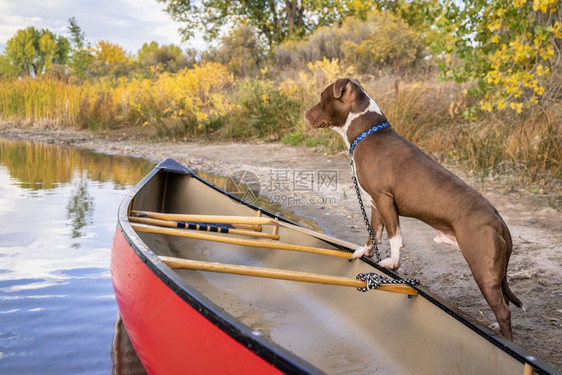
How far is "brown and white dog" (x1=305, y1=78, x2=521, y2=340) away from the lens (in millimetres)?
2801

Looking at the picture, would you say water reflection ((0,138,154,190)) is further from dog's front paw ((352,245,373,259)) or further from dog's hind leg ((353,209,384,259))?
dog's front paw ((352,245,373,259))

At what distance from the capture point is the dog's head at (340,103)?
3.86 metres

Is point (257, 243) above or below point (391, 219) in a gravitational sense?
below

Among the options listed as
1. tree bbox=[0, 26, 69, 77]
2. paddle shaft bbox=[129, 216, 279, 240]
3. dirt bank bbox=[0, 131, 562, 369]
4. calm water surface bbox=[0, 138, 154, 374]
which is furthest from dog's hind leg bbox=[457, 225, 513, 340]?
tree bbox=[0, 26, 69, 77]

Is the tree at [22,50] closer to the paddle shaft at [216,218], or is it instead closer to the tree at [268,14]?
the tree at [268,14]

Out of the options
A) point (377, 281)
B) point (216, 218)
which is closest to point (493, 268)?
point (377, 281)

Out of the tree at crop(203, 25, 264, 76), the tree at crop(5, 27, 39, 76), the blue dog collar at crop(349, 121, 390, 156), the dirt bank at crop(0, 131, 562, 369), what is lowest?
the dirt bank at crop(0, 131, 562, 369)

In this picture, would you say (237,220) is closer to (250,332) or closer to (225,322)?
(225,322)

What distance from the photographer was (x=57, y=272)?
529 centimetres

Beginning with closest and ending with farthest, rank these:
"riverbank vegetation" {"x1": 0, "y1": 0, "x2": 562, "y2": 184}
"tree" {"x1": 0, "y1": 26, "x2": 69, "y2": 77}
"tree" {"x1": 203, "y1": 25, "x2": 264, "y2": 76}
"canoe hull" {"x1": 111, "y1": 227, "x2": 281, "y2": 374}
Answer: "canoe hull" {"x1": 111, "y1": 227, "x2": 281, "y2": 374}
"riverbank vegetation" {"x1": 0, "y1": 0, "x2": 562, "y2": 184}
"tree" {"x1": 203, "y1": 25, "x2": 264, "y2": 76}
"tree" {"x1": 0, "y1": 26, "x2": 69, "y2": 77}

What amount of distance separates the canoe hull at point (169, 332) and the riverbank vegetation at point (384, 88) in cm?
559

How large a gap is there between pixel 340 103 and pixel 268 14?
2549cm

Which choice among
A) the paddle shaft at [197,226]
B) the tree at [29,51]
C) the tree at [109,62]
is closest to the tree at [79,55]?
the tree at [109,62]

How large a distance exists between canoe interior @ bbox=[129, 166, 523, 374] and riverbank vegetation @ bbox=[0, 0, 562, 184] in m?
4.35
